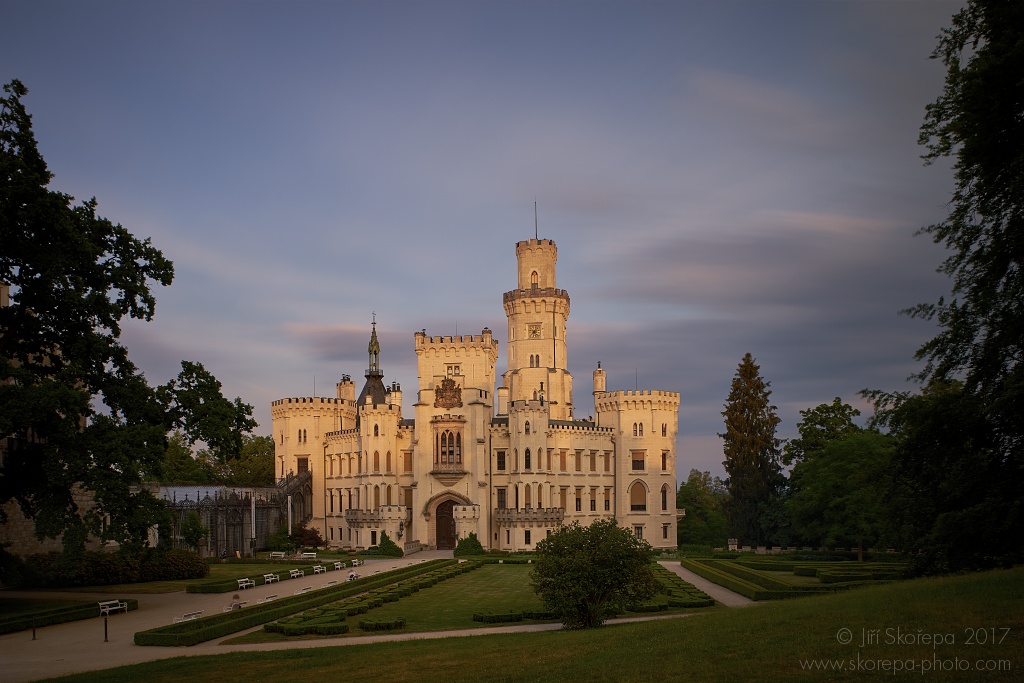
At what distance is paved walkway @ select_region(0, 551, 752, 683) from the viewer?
25.3 metres

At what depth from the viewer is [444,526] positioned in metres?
80.7

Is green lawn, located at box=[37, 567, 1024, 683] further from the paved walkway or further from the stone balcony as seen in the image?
the stone balcony

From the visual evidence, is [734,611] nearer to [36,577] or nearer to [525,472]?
[36,577]

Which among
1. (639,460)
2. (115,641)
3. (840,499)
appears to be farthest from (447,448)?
(115,641)

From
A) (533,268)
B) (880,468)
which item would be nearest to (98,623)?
(880,468)

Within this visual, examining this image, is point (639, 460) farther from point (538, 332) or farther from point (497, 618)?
point (497, 618)

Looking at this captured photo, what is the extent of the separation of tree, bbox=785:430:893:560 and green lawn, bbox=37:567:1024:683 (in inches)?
1426

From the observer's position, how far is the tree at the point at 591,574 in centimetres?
3108

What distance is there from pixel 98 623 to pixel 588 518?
178 ft

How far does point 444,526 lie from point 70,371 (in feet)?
164

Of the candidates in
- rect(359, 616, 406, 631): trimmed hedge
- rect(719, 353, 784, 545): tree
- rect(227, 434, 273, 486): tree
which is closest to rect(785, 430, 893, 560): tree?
rect(719, 353, 784, 545): tree

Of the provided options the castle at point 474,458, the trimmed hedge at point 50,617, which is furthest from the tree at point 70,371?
the castle at point 474,458

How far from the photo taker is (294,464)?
88188 millimetres

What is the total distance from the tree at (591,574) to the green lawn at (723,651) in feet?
15.1
